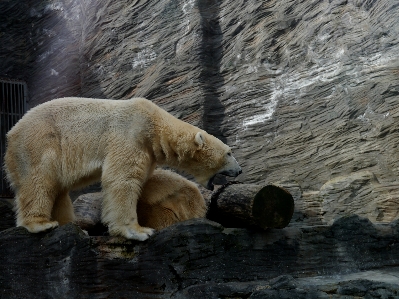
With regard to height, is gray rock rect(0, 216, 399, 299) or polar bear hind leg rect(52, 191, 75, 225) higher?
polar bear hind leg rect(52, 191, 75, 225)

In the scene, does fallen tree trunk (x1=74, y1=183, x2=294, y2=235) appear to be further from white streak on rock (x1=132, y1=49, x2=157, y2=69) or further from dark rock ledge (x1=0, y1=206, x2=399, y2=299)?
white streak on rock (x1=132, y1=49, x2=157, y2=69)

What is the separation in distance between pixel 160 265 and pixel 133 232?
0.39 meters

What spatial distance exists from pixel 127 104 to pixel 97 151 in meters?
0.61

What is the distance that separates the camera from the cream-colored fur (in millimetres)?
5246

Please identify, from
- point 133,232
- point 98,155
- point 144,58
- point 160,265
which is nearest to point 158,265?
point 160,265

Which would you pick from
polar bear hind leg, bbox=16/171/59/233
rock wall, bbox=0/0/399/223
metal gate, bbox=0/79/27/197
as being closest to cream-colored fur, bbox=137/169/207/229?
polar bear hind leg, bbox=16/171/59/233

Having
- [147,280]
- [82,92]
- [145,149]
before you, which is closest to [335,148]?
[145,149]

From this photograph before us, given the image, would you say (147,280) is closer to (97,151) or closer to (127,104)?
(97,151)

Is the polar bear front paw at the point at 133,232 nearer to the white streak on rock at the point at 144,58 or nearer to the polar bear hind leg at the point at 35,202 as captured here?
the polar bear hind leg at the point at 35,202

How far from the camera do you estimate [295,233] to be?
4.99 meters

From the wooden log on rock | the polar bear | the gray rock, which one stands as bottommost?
the gray rock

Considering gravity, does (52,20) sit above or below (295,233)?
above

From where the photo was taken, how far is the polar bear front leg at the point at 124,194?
471cm

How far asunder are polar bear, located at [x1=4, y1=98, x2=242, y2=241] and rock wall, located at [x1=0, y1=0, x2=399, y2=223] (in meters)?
2.32
